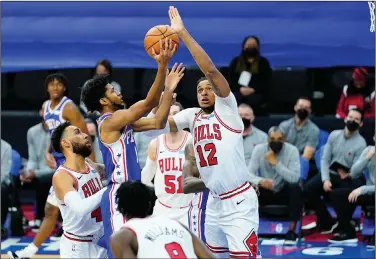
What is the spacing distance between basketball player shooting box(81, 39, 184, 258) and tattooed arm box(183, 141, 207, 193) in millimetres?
660

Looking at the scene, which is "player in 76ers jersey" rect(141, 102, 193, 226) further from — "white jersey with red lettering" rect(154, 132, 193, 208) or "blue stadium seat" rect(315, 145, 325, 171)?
"blue stadium seat" rect(315, 145, 325, 171)

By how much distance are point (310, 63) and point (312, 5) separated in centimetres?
98

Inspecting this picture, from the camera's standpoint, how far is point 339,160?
12594mm

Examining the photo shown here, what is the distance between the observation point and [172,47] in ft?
28.1

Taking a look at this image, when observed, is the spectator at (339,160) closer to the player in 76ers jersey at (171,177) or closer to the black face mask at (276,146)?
the black face mask at (276,146)

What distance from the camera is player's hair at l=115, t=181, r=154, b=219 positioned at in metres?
6.76

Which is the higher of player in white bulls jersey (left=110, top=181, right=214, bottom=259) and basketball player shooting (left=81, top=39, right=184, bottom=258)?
→ basketball player shooting (left=81, top=39, right=184, bottom=258)

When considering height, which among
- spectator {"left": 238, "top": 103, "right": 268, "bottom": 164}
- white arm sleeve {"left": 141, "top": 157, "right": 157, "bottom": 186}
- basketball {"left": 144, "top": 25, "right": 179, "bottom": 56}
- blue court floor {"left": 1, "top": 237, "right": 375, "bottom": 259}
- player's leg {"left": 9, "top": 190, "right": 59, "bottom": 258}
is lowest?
blue court floor {"left": 1, "top": 237, "right": 375, "bottom": 259}

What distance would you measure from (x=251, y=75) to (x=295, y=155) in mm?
1390

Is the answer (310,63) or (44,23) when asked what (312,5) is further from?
(44,23)

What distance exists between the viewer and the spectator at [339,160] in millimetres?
12539

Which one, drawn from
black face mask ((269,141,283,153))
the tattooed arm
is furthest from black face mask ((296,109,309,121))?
the tattooed arm

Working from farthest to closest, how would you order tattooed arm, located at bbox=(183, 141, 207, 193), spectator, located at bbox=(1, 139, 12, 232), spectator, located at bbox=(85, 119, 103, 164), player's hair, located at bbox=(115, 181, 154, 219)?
1. spectator, located at bbox=(85, 119, 103, 164)
2. spectator, located at bbox=(1, 139, 12, 232)
3. tattooed arm, located at bbox=(183, 141, 207, 193)
4. player's hair, located at bbox=(115, 181, 154, 219)

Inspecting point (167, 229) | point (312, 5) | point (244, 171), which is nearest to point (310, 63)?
point (312, 5)
